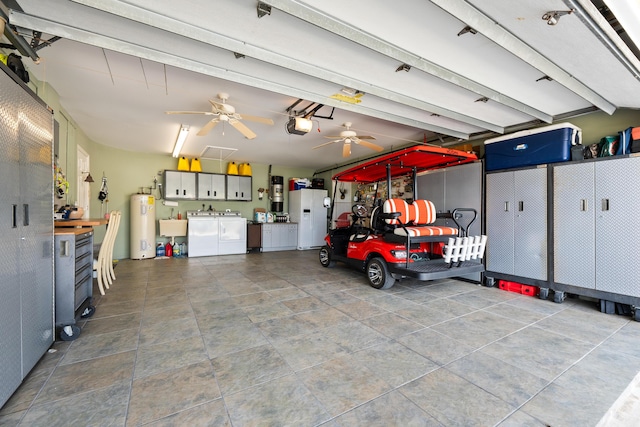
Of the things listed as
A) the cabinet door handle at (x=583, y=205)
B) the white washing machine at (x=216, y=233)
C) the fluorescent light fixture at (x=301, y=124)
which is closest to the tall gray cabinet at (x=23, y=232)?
the fluorescent light fixture at (x=301, y=124)

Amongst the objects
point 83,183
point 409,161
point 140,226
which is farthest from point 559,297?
point 83,183

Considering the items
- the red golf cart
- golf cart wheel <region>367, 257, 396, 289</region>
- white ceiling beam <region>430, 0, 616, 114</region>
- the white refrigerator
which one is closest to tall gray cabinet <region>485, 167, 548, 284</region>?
the red golf cart

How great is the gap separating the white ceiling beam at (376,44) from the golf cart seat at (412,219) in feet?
6.32

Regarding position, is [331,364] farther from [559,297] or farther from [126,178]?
[126,178]

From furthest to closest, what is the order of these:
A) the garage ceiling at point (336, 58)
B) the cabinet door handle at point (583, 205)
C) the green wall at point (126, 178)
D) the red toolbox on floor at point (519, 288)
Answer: the green wall at point (126, 178) → the red toolbox on floor at point (519, 288) → the cabinet door handle at point (583, 205) → the garage ceiling at point (336, 58)

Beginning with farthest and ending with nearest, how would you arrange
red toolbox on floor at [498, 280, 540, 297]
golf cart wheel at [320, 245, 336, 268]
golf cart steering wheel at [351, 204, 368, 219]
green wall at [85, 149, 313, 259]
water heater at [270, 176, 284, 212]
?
1. water heater at [270, 176, 284, 212]
2. green wall at [85, 149, 313, 259]
3. golf cart wheel at [320, 245, 336, 268]
4. golf cart steering wheel at [351, 204, 368, 219]
5. red toolbox on floor at [498, 280, 540, 297]

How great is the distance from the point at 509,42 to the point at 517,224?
3.27 meters

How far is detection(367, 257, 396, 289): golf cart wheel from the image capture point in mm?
4508

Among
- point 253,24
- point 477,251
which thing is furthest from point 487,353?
point 253,24

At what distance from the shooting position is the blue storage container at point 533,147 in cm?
410

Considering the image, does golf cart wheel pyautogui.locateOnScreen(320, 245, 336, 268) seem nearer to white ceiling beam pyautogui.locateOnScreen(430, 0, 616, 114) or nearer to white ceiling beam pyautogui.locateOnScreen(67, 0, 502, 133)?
white ceiling beam pyautogui.locateOnScreen(67, 0, 502, 133)

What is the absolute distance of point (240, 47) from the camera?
8.59ft

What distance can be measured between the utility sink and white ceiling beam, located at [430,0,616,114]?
8.17m

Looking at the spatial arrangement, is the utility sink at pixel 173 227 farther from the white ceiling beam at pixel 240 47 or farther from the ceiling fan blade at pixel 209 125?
the white ceiling beam at pixel 240 47
